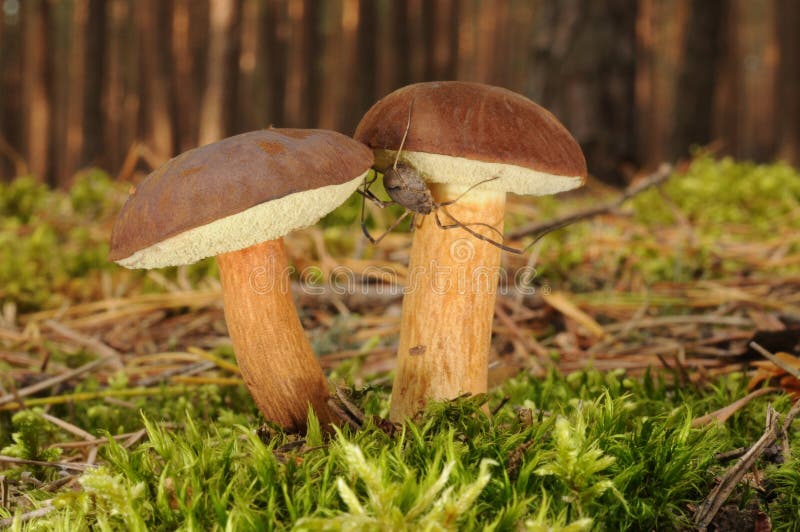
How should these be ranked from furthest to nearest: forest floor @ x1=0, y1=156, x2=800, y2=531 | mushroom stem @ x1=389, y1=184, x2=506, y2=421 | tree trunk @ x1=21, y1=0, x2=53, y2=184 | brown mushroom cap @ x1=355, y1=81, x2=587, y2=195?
tree trunk @ x1=21, y1=0, x2=53, y2=184 < mushroom stem @ x1=389, y1=184, x2=506, y2=421 < brown mushroom cap @ x1=355, y1=81, x2=587, y2=195 < forest floor @ x1=0, y1=156, x2=800, y2=531

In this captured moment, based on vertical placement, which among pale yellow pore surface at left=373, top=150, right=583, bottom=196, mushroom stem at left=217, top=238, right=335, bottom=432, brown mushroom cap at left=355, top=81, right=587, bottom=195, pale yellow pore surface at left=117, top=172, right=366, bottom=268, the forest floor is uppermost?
brown mushroom cap at left=355, top=81, right=587, bottom=195

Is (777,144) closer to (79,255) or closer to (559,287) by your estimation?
(559,287)

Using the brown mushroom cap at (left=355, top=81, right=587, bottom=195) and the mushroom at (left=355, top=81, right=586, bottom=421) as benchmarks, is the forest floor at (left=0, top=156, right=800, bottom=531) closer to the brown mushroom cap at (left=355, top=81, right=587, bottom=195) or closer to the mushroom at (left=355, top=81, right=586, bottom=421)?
the mushroom at (left=355, top=81, right=586, bottom=421)

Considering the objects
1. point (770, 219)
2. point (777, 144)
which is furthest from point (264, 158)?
point (777, 144)

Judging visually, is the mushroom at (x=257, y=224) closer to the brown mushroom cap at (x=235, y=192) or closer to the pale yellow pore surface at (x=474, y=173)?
the brown mushroom cap at (x=235, y=192)

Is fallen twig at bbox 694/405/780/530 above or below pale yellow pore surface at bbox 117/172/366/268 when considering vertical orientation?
below

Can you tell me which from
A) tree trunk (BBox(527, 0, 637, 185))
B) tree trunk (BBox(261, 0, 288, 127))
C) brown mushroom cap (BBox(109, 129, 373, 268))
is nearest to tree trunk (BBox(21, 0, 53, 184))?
tree trunk (BBox(261, 0, 288, 127))

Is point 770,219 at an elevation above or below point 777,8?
below
